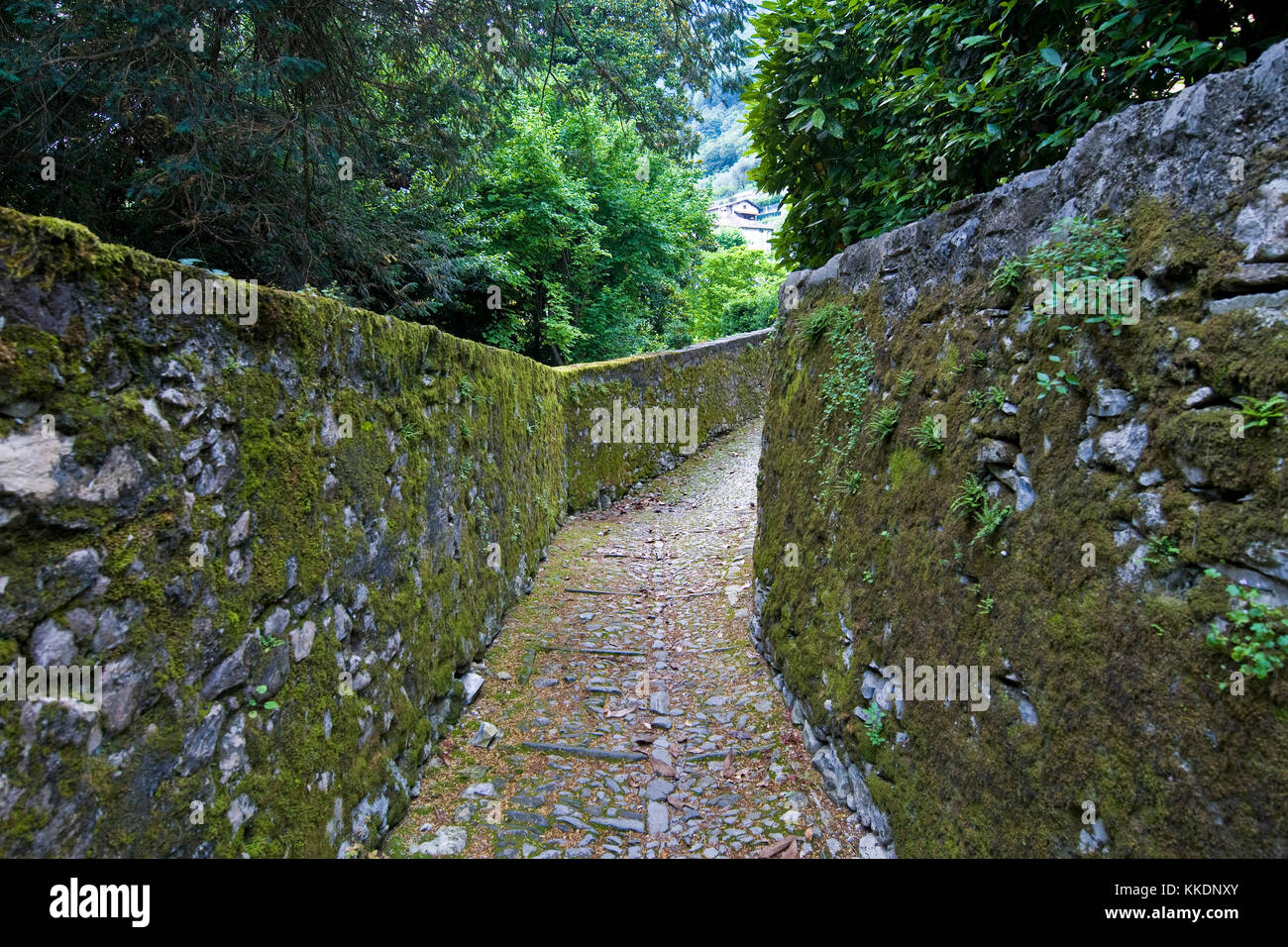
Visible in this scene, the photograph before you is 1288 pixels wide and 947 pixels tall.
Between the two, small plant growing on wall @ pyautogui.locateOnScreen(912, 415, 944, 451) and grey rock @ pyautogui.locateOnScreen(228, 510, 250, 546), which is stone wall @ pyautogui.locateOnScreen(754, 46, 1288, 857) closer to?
small plant growing on wall @ pyautogui.locateOnScreen(912, 415, 944, 451)

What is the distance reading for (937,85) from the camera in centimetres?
358

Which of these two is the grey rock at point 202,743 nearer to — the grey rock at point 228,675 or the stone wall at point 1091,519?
the grey rock at point 228,675

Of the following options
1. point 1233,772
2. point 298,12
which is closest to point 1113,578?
point 1233,772

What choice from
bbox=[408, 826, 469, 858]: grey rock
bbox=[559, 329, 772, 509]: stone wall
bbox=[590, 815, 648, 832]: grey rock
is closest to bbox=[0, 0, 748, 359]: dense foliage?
bbox=[559, 329, 772, 509]: stone wall

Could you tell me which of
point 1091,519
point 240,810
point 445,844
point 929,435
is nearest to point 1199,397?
point 1091,519

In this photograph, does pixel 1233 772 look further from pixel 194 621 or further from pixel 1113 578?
pixel 194 621

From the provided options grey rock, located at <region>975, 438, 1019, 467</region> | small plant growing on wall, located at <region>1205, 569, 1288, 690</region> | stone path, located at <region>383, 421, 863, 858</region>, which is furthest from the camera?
stone path, located at <region>383, 421, 863, 858</region>

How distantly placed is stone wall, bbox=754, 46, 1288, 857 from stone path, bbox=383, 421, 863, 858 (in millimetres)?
629

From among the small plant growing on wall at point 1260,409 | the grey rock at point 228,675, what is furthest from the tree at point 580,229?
the small plant growing on wall at point 1260,409

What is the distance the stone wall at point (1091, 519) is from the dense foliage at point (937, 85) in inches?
20.4

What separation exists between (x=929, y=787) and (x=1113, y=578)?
4.39 ft

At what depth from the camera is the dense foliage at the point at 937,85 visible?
2.41m

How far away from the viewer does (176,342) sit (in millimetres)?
2041

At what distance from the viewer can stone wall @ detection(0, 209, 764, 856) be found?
158cm
